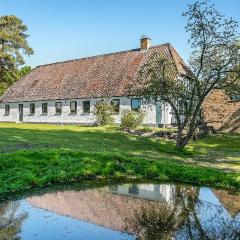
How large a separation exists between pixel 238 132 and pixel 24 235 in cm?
3123

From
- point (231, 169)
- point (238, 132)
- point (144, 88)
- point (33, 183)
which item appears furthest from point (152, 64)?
point (238, 132)

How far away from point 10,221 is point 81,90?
3344 cm

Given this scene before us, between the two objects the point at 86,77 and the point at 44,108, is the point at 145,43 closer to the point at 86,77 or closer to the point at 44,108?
the point at 86,77

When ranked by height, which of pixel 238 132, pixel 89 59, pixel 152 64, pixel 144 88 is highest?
pixel 89 59

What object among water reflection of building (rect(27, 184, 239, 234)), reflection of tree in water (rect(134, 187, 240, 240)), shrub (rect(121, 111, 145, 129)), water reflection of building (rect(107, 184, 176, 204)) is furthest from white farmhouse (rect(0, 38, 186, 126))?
reflection of tree in water (rect(134, 187, 240, 240))

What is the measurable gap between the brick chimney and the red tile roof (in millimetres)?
480

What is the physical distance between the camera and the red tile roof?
38219 mm

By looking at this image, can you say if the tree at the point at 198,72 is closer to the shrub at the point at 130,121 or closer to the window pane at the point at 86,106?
the shrub at the point at 130,121

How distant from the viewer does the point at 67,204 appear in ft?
31.3

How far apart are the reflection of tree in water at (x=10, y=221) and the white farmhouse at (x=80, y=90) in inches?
1009

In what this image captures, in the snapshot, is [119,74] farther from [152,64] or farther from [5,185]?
[5,185]

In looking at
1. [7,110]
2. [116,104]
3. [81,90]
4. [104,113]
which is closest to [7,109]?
[7,110]

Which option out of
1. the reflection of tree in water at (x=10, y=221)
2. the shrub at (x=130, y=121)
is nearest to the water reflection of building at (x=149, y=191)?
the reflection of tree in water at (x=10, y=221)

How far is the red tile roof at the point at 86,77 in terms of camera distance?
3822 centimetres
